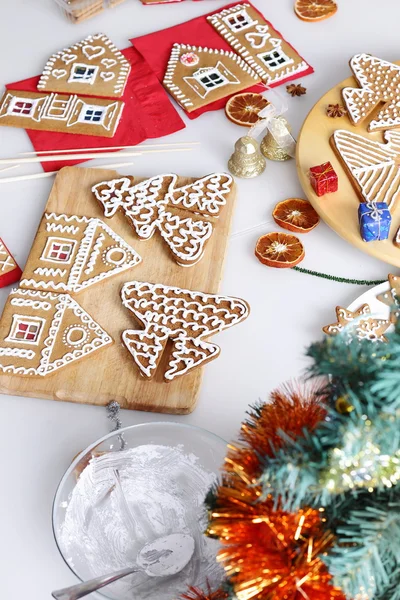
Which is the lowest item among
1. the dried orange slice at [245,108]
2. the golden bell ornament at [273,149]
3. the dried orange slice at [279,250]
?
the dried orange slice at [279,250]

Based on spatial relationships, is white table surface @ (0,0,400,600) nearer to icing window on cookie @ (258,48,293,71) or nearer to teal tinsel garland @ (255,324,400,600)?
icing window on cookie @ (258,48,293,71)

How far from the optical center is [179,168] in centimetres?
157

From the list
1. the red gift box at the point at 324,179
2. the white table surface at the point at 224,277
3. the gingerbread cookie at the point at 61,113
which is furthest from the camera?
the gingerbread cookie at the point at 61,113

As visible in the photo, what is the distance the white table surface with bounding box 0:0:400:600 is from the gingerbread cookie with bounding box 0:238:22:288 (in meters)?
0.03

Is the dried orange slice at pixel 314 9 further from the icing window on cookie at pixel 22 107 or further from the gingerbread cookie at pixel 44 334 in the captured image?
the gingerbread cookie at pixel 44 334

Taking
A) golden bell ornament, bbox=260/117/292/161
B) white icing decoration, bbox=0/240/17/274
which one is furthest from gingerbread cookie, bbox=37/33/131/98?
white icing decoration, bbox=0/240/17/274

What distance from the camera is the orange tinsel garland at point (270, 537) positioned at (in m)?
0.71

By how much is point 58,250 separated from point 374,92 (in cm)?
78

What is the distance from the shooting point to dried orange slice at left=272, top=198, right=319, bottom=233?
1435mm

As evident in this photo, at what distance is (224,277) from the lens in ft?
4.62

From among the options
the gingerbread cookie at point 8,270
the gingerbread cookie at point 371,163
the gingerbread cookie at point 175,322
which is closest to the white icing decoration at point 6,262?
the gingerbread cookie at point 8,270

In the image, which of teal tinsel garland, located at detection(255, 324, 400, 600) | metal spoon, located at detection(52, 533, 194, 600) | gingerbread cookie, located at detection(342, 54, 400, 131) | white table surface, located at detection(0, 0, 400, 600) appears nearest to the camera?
teal tinsel garland, located at detection(255, 324, 400, 600)

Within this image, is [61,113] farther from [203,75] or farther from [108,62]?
[203,75]

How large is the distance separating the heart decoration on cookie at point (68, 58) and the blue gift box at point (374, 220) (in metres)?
0.85
